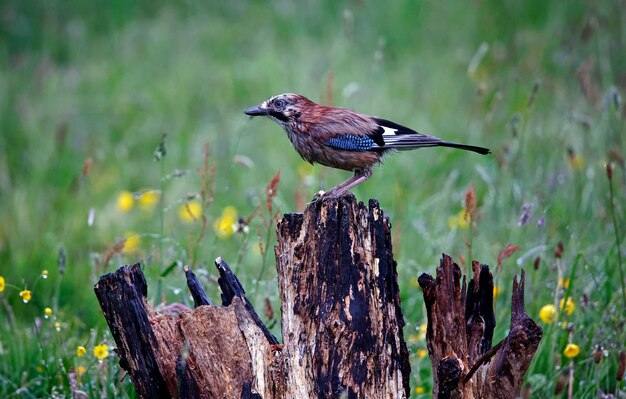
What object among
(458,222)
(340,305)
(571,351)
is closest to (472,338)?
(340,305)

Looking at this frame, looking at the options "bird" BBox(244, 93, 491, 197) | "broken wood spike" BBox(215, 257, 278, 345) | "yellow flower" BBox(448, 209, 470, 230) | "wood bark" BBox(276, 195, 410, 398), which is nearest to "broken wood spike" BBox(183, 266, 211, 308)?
"broken wood spike" BBox(215, 257, 278, 345)

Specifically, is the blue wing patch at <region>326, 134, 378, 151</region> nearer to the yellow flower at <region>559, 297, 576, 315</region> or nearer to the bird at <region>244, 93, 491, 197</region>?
the bird at <region>244, 93, 491, 197</region>

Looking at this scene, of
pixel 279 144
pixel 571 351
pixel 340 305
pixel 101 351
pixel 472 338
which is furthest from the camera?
pixel 279 144

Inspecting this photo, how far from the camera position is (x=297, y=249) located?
3381 millimetres

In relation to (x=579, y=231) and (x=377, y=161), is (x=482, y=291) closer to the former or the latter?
(x=377, y=161)

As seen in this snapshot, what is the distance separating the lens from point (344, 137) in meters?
4.17

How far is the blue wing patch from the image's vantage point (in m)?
4.16

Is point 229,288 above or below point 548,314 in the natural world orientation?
below

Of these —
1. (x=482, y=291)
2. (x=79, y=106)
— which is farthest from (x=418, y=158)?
(x=482, y=291)

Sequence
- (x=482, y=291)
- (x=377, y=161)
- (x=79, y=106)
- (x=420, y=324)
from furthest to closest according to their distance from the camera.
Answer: (x=79, y=106), (x=420, y=324), (x=377, y=161), (x=482, y=291)

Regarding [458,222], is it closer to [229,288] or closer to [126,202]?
[126,202]

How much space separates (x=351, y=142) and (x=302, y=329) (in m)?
1.15

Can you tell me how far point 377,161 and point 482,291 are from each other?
1.07 metres

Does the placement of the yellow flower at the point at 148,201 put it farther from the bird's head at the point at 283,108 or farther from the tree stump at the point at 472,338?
the tree stump at the point at 472,338
